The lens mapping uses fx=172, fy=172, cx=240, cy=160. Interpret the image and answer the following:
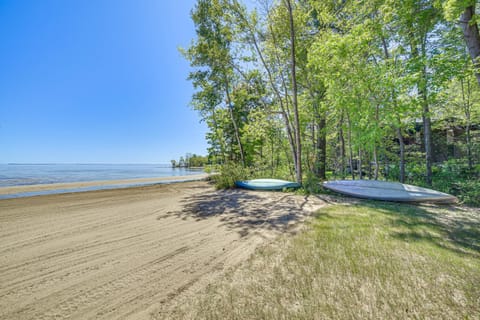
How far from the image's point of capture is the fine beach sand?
1498 mm

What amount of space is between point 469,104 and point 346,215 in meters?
9.49

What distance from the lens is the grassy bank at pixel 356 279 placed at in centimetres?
131

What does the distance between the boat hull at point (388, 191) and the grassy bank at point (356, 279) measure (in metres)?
1.96

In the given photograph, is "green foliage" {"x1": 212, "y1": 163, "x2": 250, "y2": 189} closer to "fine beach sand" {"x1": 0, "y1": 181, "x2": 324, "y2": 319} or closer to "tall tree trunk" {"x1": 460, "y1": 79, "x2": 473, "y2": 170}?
"fine beach sand" {"x1": 0, "y1": 181, "x2": 324, "y2": 319}

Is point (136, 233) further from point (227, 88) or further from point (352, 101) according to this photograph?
point (227, 88)

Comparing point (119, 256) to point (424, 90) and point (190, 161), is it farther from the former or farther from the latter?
point (190, 161)

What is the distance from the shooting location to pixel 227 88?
10.6 meters

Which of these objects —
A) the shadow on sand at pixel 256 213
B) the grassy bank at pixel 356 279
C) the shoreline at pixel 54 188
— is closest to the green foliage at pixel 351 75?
the shadow on sand at pixel 256 213

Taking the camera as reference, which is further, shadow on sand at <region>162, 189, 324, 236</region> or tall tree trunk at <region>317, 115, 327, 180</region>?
tall tree trunk at <region>317, 115, 327, 180</region>

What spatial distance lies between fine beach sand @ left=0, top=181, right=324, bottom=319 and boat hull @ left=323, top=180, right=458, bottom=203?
7.02 ft

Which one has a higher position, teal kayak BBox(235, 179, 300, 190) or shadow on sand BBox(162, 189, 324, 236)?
teal kayak BBox(235, 179, 300, 190)

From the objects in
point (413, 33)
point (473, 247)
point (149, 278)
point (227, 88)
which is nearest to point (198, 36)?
point (227, 88)

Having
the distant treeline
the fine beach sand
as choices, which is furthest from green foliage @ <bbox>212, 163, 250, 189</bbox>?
the distant treeline

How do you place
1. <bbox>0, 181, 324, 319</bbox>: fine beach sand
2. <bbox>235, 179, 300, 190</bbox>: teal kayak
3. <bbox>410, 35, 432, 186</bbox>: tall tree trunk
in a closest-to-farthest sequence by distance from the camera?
<bbox>0, 181, 324, 319</bbox>: fine beach sand
<bbox>410, 35, 432, 186</bbox>: tall tree trunk
<bbox>235, 179, 300, 190</bbox>: teal kayak
